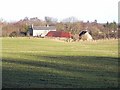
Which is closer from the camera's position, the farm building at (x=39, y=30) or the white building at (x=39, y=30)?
the farm building at (x=39, y=30)

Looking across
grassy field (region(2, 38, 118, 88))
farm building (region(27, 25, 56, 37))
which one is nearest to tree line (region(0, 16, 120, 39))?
farm building (region(27, 25, 56, 37))

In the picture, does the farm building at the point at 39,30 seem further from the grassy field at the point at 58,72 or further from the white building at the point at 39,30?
the grassy field at the point at 58,72

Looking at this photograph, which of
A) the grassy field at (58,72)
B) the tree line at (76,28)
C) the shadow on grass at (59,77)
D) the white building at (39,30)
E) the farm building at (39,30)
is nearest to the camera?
the shadow on grass at (59,77)

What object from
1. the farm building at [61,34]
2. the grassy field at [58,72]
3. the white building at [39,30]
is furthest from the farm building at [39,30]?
the grassy field at [58,72]

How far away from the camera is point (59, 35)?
334 ft

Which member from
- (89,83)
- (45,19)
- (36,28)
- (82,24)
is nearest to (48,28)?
(36,28)

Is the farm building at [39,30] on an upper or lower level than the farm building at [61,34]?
upper

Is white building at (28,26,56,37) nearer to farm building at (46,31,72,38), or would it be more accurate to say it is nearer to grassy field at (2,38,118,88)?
farm building at (46,31,72,38)

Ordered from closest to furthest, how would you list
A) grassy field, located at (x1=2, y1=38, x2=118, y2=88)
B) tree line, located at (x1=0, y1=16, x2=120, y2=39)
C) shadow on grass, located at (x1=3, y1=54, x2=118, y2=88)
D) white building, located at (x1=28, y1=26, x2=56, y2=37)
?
shadow on grass, located at (x1=3, y1=54, x2=118, y2=88)
grassy field, located at (x1=2, y1=38, x2=118, y2=88)
tree line, located at (x1=0, y1=16, x2=120, y2=39)
white building, located at (x1=28, y1=26, x2=56, y2=37)

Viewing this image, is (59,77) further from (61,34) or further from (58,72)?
(61,34)

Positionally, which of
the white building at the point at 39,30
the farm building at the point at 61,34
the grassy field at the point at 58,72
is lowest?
the grassy field at the point at 58,72

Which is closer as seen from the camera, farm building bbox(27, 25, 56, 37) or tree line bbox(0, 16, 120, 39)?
tree line bbox(0, 16, 120, 39)

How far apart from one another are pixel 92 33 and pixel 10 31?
83.8ft

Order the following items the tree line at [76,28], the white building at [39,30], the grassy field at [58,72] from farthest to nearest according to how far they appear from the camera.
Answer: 1. the white building at [39,30]
2. the tree line at [76,28]
3. the grassy field at [58,72]
